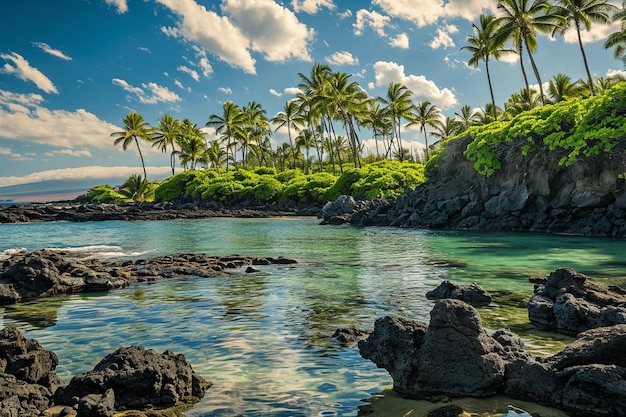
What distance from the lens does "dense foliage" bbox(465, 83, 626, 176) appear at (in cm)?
2538

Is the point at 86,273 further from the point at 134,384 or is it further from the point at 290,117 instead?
the point at 290,117

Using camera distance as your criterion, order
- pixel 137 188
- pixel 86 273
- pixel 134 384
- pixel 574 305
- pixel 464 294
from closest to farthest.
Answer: pixel 134 384 → pixel 574 305 → pixel 464 294 → pixel 86 273 → pixel 137 188

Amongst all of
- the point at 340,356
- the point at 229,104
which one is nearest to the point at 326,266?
Result: the point at 340,356

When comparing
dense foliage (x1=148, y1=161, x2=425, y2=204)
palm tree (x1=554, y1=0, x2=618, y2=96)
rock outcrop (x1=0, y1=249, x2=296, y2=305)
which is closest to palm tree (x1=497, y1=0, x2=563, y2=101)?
palm tree (x1=554, y1=0, x2=618, y2=96)

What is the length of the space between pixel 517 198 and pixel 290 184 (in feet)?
122

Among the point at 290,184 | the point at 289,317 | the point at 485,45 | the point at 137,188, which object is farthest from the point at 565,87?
the point at 137,188

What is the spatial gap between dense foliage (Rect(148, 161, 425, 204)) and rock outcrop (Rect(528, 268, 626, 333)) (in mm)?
41256

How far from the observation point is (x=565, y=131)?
1140 inches

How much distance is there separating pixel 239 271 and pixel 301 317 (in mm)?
7064

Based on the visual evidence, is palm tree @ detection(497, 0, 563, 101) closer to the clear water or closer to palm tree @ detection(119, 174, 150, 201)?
the clear water

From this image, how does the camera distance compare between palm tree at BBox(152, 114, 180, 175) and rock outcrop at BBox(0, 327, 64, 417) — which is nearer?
rock outcrop at BBox(0, 327, 64, 417)

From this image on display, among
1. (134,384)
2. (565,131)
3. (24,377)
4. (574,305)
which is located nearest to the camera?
(134,384)

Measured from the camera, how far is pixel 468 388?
5.32 meters

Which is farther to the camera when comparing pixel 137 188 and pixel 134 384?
pixel 137 188
